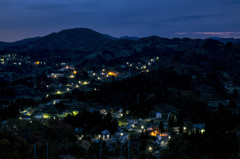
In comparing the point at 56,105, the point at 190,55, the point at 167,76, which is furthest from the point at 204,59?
the point at 56,105

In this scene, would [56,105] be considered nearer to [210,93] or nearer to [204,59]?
[210,93]

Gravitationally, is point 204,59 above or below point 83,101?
above

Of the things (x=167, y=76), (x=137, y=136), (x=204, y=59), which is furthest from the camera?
(x=204, y=59)

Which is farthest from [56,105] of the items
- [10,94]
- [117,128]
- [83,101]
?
[10,94]

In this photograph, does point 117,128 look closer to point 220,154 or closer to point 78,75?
point 220,154

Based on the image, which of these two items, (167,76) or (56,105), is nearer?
(56,105)

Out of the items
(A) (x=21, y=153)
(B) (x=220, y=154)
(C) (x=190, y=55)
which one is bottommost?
(B) (x=220, y=154)

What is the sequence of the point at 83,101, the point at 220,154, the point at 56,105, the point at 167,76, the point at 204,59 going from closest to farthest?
the point at 220,154, the point at 56,105, the point at 83,101, the point at 167,76, the point at 204,59

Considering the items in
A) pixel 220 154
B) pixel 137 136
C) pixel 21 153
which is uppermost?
pixel 21 153

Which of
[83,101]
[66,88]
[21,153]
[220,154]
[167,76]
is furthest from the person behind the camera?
[66,88]
